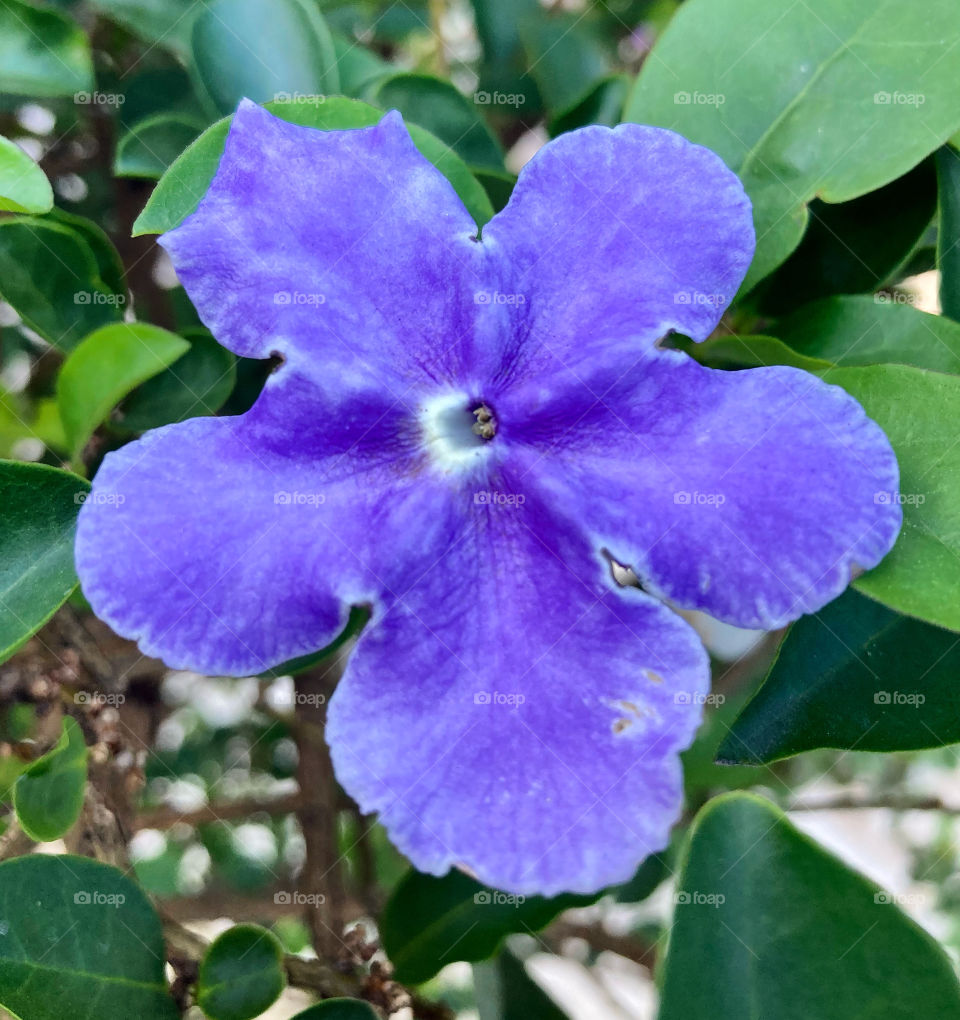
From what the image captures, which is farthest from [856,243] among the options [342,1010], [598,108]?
[342,1010]

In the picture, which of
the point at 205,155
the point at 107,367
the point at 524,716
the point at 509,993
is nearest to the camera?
the point at 524,716

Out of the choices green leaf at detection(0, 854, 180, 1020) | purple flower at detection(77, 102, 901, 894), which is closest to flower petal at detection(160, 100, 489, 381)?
purple flower at detection(77, 102, 901, 894)

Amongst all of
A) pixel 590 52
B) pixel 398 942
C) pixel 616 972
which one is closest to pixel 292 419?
pixel 398 942

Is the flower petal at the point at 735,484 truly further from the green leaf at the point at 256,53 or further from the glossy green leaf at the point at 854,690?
the green leaf at the point at 256,53

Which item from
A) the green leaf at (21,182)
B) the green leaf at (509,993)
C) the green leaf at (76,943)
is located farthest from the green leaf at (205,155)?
the green leaf at (509,993)

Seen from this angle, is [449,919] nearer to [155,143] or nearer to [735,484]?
[735,484]

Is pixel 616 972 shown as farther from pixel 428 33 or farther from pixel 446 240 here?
pixel 428 33
